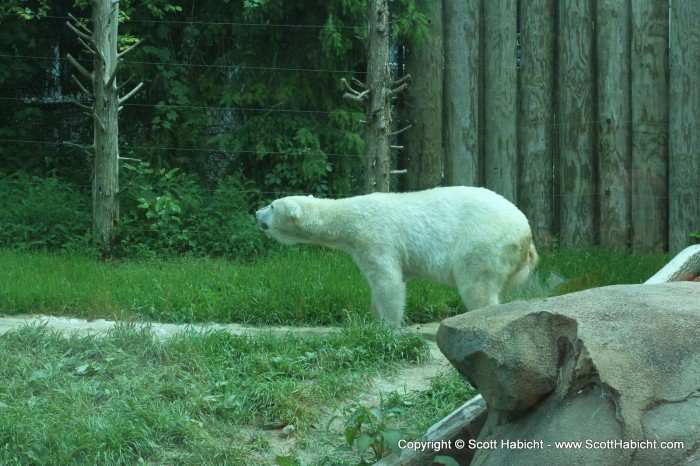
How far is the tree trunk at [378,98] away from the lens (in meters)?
7.90

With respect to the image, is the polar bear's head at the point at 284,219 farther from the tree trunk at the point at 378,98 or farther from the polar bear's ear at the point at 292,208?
the tree trunk at the point at 378,98

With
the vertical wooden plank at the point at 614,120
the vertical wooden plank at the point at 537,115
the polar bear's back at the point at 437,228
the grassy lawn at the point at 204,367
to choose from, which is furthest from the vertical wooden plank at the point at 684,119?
the polar bear's back at the point at 437,228

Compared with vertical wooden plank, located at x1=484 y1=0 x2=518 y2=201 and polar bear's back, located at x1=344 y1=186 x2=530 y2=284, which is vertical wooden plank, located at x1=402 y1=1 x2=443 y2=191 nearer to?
vertical wooden plank, located at x1=484 y1=0 x2=518 y2=201

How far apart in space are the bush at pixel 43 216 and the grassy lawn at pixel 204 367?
44.5 inches

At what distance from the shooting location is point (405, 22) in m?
9.18

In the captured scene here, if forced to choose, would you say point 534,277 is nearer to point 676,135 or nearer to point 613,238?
point 613,238

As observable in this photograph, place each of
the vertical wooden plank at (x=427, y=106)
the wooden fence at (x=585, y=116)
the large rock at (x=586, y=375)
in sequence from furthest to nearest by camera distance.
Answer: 1. the vertical wooden plank at (x=427, y=106)
2. the wooden fence at (x=585, y=116)
3. the large rock at (x=586, y=375)

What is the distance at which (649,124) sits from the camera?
30.3 feet

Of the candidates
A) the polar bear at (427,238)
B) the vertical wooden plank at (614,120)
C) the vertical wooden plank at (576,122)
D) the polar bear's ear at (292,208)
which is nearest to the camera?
the polar bear at (427,238)

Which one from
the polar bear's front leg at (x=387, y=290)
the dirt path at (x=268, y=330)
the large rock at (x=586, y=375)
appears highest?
the large rock at (x=586, y=375)

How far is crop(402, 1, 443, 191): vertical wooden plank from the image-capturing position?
963cm

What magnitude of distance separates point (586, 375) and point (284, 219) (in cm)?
417

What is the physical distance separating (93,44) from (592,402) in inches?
281

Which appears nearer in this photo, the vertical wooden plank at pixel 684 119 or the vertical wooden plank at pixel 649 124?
the vertical wooden plank at pixel 684 119
